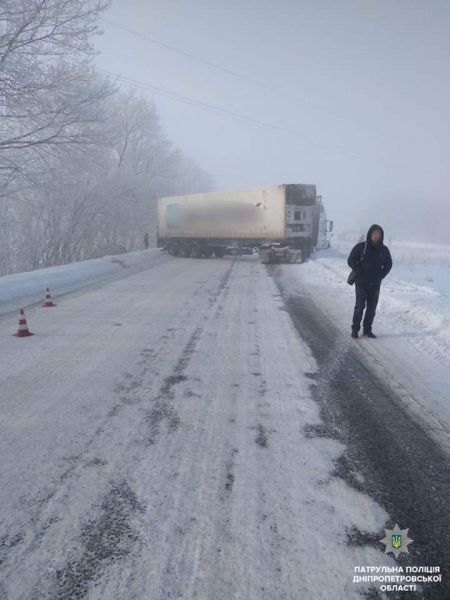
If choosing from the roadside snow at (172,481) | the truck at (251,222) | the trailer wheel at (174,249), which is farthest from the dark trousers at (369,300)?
the trailer wheel at (174,249)

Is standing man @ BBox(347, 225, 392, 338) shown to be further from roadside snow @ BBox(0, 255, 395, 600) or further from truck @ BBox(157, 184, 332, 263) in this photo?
truck @ BBox(157, 184, 332, 263)

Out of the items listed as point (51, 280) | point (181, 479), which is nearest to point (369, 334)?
point (181, 479)

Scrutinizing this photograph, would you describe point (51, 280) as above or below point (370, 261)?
below

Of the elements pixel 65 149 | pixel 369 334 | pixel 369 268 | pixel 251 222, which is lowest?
pixel 369 334

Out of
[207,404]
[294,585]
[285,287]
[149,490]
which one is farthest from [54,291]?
[294,585]

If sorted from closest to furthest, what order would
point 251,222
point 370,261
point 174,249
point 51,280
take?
1. point 370,261
2. point 51,280
3. point 251,222
4. point 174,249

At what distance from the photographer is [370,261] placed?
20.5 feet

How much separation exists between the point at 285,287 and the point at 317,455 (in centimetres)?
895

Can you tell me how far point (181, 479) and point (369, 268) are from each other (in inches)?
191

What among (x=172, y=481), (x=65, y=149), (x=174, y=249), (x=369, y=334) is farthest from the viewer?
(x=174, y=249)

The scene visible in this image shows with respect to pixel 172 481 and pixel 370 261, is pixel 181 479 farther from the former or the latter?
pixel 370 261

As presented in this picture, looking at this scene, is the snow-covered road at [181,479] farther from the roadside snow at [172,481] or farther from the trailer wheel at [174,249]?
the trailer wheel at [174,249]

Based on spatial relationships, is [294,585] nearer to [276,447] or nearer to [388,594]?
[388,594]

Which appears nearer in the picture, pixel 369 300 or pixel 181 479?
pixel 181 479
